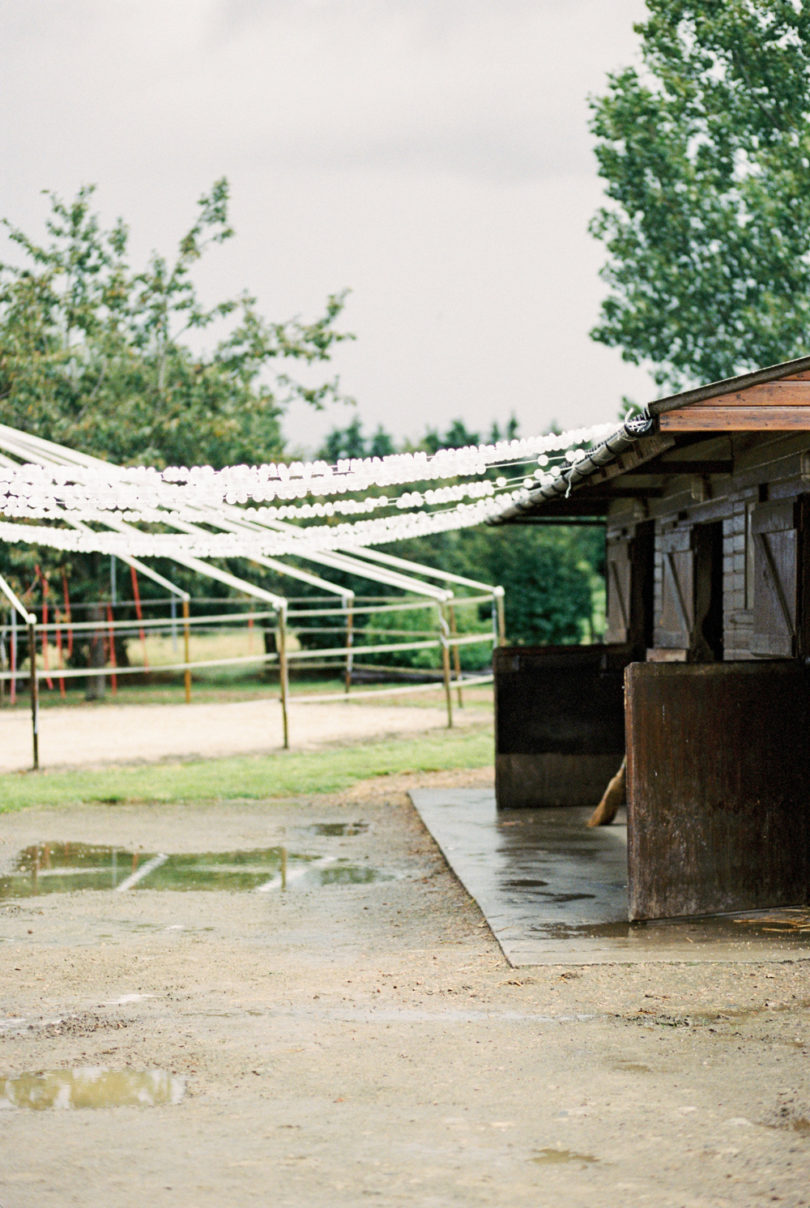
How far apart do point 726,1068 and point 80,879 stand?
15.2ft

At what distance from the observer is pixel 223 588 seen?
23.7 meters

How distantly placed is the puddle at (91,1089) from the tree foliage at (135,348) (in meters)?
16.4

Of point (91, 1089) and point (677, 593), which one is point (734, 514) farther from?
point (91, 1089)

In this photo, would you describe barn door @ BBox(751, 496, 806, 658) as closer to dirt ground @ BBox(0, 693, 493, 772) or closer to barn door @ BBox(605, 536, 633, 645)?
barn door @ BBox(605, 536, 633, 645)

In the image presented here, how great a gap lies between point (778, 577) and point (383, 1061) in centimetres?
372

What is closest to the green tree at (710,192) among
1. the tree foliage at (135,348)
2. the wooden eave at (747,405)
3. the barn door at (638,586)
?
the tree foliage at (135,348)

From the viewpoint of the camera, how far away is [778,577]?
22.4ft

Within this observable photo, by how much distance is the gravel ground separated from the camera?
3244 millimetres

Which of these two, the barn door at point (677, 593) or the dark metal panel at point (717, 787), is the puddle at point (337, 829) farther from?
the dark metal panel at point (717, 787)

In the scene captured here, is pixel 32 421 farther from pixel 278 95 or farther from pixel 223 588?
pixel 278 95

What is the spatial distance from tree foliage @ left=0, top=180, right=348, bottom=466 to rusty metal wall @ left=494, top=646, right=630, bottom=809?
11628 millimetres

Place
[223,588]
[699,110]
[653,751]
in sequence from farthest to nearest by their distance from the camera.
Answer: [223,588]
[699,110]
[653,751]

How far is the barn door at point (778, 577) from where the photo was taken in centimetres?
657

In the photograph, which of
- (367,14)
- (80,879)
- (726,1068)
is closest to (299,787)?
(80,879)
